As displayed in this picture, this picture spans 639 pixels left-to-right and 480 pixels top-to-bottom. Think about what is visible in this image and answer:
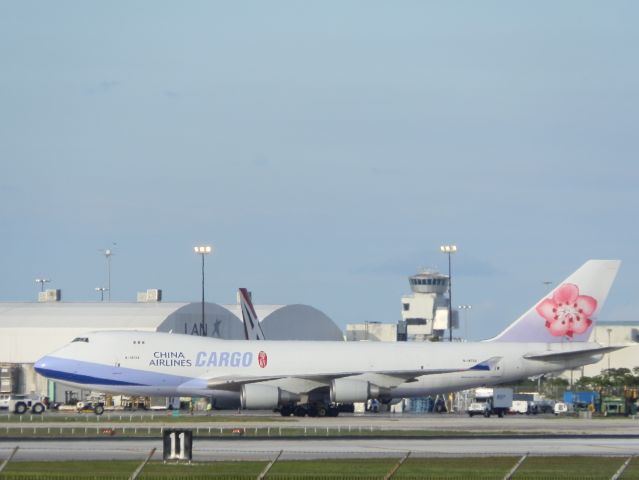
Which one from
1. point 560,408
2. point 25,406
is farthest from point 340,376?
point 560,408

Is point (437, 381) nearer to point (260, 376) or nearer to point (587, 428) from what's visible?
point (260, 376)

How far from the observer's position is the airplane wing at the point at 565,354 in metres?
79.7

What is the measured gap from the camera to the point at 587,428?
64.3 metres

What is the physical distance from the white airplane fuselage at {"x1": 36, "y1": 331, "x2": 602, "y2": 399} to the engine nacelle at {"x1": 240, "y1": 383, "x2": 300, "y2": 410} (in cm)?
103

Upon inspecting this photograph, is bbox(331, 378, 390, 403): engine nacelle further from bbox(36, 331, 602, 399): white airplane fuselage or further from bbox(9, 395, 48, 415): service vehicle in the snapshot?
bbox(9, 395, 48, 415): service vehicle

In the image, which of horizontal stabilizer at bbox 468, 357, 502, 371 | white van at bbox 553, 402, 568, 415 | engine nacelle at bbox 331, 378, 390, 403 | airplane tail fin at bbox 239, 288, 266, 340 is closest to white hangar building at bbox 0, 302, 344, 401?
airplane tail fin at bbox 239, 288, 266, 340

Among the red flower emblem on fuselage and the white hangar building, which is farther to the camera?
the white hangar building

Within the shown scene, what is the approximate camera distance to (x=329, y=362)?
266 feet

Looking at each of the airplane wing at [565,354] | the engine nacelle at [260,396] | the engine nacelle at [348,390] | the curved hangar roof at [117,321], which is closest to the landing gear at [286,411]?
the engine nacelle at [260,396]

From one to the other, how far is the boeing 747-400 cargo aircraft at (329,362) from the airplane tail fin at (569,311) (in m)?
0.06

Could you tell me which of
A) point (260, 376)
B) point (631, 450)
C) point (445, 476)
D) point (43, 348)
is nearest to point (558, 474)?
point (445, 476)

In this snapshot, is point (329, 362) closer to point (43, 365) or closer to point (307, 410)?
point (307, 410)

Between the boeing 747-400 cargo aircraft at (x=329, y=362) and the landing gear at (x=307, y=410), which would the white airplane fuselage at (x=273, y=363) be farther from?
the landing gear at (x=307, y=410)

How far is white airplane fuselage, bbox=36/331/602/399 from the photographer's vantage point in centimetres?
7806
